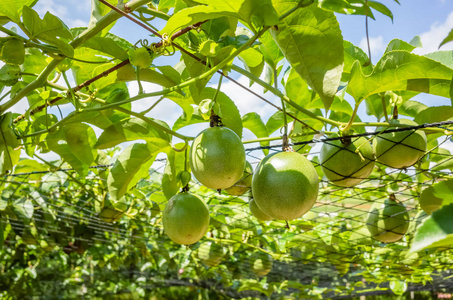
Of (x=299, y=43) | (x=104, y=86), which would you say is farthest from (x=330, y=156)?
(x=104, y=86)

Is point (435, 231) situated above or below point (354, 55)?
below

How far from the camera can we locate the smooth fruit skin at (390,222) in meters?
1.48

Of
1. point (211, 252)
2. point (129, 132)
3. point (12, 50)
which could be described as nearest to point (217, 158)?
point (129, 132)

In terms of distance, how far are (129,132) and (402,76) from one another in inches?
27.0

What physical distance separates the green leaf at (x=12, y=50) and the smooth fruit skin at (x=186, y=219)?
50 cm

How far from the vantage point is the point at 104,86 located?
1.11 meters

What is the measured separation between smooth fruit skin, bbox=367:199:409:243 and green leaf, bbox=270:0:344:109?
96cm

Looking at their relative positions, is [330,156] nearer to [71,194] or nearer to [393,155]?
[393,155]

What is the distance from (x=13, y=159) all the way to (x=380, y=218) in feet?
4.46

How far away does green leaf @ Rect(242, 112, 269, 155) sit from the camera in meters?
1.26

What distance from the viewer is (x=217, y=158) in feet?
2.62

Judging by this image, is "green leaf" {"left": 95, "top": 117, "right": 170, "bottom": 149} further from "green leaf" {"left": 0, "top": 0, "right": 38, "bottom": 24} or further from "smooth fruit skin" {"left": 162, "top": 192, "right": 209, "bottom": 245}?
"green leaf" {"left": 0, "top": 0, "right": 38, "bottom": 24}

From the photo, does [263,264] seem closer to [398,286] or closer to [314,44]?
[398,286]

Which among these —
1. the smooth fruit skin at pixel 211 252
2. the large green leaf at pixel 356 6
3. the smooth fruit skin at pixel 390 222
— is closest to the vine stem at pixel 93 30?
the large green leaf at pixel 356 6
